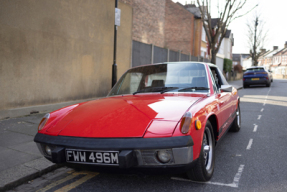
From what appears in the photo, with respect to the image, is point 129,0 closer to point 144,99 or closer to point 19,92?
point 19,92

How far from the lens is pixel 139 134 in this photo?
8.64ft

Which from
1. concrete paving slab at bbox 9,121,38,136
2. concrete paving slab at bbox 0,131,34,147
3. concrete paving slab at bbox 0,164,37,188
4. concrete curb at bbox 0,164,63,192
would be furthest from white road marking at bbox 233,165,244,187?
concrete paving slab at bbox 9,121,38,136

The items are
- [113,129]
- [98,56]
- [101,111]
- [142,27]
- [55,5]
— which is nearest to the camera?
[113,129]

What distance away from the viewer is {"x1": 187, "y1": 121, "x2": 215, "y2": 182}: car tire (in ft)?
9.53

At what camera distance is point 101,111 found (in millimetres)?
3225

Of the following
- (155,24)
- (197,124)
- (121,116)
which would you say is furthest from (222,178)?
(155,24)

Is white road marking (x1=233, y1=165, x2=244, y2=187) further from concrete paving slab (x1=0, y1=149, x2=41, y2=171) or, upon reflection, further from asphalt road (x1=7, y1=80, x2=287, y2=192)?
concrete paving slab (x1=0, y1=149, x2=41, y2=171)

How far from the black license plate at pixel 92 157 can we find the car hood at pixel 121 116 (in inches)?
6.6

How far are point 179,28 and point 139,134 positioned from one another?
1150 inches

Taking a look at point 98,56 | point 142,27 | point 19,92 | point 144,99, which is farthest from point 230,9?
point 144,99

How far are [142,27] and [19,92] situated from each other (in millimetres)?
10562

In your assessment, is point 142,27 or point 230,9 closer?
point 142,27

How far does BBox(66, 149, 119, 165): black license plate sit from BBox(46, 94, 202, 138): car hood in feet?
0.55

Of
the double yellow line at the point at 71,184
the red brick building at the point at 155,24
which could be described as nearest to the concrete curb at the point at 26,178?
the double yellow line at the point at 71,184
